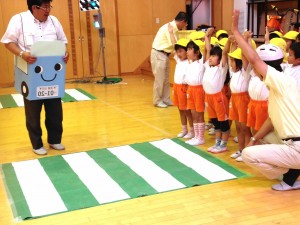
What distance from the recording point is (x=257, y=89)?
10.6 ft

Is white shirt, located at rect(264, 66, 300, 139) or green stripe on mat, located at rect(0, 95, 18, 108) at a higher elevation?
white shirt, located at rect(264, 66, 300, 139)

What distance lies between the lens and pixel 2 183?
3303 mm

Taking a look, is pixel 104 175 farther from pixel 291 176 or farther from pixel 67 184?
pixel 291 176

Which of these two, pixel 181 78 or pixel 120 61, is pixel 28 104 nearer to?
pixel 181 78

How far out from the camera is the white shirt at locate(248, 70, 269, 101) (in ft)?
10.6

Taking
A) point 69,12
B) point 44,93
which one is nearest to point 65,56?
point 44,93

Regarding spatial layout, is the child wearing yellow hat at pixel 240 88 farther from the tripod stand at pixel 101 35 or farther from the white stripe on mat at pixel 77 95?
the tripod stand at pixel 101 35

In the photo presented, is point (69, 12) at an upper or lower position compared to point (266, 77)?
upper

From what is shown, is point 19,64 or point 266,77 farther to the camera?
point 19,64

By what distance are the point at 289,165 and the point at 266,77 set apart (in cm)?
65

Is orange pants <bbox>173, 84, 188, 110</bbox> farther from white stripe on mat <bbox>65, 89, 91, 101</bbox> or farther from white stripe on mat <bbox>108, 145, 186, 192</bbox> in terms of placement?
white stripe on mat <bbox>65, 89, 91, 101</bbox>

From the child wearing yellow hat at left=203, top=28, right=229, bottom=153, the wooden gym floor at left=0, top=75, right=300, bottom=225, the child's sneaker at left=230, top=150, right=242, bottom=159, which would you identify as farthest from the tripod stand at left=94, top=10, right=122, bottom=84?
the child's sneaker at left=230, top=150, right=242, bottom=159

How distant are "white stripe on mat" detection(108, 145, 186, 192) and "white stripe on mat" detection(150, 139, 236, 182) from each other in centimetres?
27

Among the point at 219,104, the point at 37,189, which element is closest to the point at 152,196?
the point at 37,189
